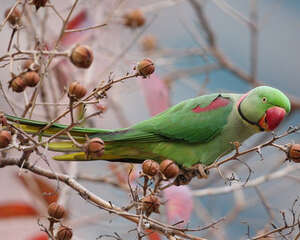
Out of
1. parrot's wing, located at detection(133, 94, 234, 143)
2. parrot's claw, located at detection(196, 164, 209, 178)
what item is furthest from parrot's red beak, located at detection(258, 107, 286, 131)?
parrot's claw, located at detection(196, 164, 209, 178)

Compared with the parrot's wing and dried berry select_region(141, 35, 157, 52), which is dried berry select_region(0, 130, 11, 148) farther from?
dried berry select_region(141, 35, 157, 52)

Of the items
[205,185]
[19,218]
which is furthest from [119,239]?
[205,185]

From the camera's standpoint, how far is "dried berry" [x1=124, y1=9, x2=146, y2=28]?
323 cm

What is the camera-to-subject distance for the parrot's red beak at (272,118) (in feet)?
7.82

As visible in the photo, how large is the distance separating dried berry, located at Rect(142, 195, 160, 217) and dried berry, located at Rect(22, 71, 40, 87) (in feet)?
1.72

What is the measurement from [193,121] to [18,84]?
1.00 meters

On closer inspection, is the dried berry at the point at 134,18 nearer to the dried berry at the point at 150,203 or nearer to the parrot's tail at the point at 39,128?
the parrot's tail at the point at 39,128

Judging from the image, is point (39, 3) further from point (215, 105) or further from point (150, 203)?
point (215, 105)

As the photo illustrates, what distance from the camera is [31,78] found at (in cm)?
183

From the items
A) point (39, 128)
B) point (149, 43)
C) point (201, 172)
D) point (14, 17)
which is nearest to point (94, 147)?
point (39, 128)

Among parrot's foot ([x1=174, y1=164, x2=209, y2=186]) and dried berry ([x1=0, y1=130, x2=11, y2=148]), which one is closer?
dried berry ([x1=0, y1=130, x2=11, y2=148])

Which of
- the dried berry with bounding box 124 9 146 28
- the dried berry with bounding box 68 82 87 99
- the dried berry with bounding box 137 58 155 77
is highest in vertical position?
the dried berry with bounding box 124 9 146 28

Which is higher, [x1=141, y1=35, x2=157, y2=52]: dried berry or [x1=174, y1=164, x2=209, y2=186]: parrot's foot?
[x1=141, y1=35, x2=157, y2=52]: dried berry

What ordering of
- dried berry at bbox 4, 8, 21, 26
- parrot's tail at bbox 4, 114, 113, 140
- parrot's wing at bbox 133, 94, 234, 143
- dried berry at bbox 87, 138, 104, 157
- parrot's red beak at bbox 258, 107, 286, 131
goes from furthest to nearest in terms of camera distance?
1. parrot's wing at bbox 133, 94, 234, 143
2. parrot's red beak at bbox 258, 107, 286, 131
3. dried berry at bbox 4, 8, 21, 26
4. parrot's tail at bbox 4, 114, 113, 140
5. dried berry at bbox 87, 138, 104, 157
